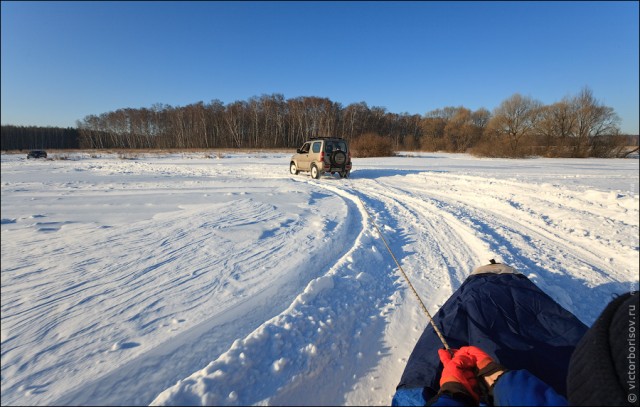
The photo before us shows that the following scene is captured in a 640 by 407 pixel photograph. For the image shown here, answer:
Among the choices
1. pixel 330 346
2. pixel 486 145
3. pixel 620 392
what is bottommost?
pixel 330 346

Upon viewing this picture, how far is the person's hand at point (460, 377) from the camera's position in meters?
1.55

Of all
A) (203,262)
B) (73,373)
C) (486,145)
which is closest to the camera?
(73,373)

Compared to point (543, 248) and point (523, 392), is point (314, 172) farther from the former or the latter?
point (523, 392)

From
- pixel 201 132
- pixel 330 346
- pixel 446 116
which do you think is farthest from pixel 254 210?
pixel 446 116

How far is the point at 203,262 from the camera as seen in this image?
12.2 feet

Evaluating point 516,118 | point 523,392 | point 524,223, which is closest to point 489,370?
point 523,392

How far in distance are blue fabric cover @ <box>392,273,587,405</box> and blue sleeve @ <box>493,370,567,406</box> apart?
0.53 meters

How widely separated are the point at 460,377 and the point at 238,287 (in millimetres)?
2387

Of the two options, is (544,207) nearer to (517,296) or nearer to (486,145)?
(517,296)

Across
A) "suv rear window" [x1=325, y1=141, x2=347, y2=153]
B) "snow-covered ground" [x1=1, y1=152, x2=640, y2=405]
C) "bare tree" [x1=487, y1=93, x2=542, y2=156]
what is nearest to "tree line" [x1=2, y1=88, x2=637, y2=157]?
"bare tree" [x1=487, y1=93, x2=542, y2=156]

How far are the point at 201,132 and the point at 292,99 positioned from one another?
22588mm

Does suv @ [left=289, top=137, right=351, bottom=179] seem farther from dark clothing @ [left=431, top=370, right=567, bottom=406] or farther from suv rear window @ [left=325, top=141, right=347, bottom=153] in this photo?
dark clothing @ [left=431, top=370, right=567, bottom=406]

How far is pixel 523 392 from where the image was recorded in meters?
1.33

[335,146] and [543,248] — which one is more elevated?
[335,146]
